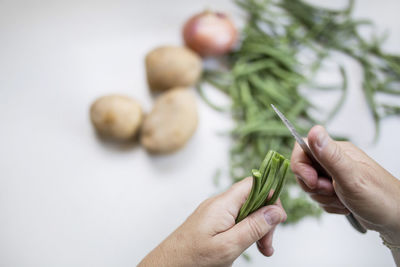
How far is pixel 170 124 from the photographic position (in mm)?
1021

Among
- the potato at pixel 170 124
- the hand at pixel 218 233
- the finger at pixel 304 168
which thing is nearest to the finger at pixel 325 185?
the finger at pixel 304 168

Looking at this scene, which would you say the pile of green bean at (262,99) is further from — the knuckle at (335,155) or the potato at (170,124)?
the knuckle at (335,155)

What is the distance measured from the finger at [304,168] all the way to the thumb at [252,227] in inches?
3.9

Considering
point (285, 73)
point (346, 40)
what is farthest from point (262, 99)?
point (346, 40)

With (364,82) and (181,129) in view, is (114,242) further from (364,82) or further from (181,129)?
(364,82)

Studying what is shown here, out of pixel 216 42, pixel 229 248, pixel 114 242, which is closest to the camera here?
pixel 229 248

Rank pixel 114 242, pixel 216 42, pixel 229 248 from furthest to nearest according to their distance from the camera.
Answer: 1. pixel 216 42
2. pixel 114 242
3. pixel 229 248

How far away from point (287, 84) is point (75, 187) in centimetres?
74

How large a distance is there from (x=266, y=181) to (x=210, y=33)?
0.66 m

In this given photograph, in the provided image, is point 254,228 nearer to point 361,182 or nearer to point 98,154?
point 361,182

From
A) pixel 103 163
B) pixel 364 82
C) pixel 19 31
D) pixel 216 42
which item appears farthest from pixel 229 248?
pixel 19 31

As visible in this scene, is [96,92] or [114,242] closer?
[114,242]

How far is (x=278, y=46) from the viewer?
1200 mm

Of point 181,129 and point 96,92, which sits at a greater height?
point 96,92
